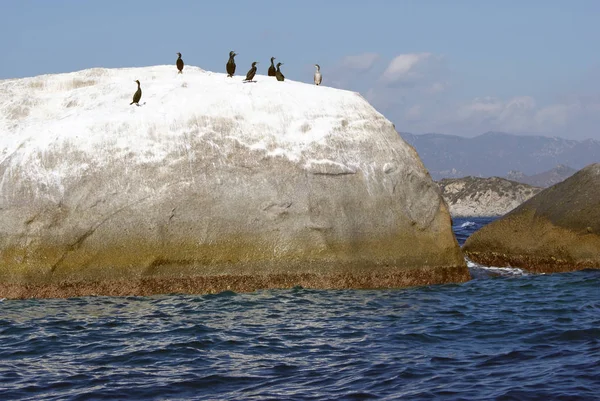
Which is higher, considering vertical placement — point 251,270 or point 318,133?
point 318,133

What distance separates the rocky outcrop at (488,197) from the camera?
103688 mm

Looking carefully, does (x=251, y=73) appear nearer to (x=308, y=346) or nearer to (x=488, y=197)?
(x=308, y=346)

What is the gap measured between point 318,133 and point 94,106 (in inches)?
217

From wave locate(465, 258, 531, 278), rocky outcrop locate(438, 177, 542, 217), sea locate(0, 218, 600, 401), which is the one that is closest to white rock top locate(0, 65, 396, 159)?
sea locate(0, 218, 600, 401)

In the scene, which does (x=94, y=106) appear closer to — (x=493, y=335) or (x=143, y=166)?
(x=143, y=166)

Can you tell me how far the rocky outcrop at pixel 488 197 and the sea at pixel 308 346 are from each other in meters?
87.9

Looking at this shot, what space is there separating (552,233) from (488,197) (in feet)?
279

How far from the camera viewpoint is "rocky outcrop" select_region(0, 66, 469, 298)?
16953 mm

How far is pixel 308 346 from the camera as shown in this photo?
12844 mm

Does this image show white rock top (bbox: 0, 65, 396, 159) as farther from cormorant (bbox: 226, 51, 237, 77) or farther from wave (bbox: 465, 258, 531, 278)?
wave (bbox: 465, 258, 531, 278)

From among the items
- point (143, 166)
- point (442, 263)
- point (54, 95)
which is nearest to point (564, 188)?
point (442, 263)

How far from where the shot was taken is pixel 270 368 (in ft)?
38.1

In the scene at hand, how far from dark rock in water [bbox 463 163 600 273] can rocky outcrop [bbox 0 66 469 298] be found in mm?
4414

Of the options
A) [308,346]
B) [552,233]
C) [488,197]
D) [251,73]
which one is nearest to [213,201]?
[251,73]
